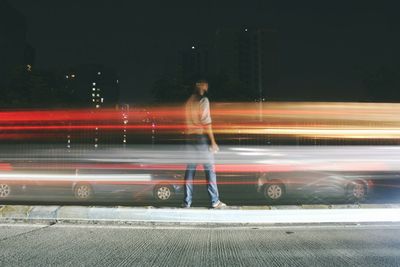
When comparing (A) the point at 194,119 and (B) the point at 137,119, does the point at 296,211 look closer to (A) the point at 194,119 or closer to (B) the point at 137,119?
(A) the point at 194,119

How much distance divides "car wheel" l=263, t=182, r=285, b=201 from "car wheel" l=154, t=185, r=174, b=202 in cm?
194

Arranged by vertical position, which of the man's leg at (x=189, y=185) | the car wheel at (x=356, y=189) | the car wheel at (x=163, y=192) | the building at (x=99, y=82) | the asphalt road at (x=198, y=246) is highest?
the building at (x=99, y=82)

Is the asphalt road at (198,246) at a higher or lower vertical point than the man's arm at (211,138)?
lower

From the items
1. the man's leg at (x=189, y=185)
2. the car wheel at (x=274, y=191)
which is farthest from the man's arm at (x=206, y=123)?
the car wheel at (x=274, y=191)

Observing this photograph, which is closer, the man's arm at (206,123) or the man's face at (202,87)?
the man's arm at (206,123)

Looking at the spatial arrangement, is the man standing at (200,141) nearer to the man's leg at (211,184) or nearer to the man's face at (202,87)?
the man's leg at (211,184)

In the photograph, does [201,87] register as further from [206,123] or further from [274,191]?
[274,191]

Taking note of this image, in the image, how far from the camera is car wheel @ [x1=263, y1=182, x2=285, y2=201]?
36.8 feet

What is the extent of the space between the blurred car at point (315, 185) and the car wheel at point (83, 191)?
11.4 feet

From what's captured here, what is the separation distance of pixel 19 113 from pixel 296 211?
915 centimetres

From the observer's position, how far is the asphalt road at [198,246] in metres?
5.28

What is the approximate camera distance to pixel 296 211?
7.35 m

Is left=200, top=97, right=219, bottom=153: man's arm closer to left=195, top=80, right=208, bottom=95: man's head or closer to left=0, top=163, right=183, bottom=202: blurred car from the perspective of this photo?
left=195, top=80, right=208, bottom=95: man's head

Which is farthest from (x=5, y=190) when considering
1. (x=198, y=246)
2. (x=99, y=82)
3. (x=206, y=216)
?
(x=99, y=82)
